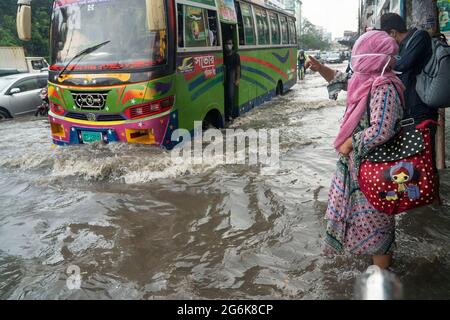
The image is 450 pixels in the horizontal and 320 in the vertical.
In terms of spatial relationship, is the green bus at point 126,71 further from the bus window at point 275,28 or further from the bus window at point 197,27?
the bus window at point 275,28

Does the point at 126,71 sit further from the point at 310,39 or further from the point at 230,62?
the point at 310,39

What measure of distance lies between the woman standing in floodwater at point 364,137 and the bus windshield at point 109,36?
11.7 ft

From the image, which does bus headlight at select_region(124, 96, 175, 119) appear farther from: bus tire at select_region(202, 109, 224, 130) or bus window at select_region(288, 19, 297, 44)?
bus window at select_region(288, 19, 297, 44)

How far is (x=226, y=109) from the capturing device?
8.62 meters

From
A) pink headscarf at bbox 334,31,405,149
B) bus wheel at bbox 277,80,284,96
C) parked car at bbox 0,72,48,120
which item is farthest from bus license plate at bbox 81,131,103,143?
bus wheel at bbox 277,80,284,96

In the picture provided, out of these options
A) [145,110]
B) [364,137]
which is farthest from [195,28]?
[364,137]

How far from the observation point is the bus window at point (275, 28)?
1173 cm

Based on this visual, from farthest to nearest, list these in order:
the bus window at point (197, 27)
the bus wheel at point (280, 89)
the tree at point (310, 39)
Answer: the tree at point (310, 39)
the bus wheel at point (280, 89)
the bus window at point (197, 27)

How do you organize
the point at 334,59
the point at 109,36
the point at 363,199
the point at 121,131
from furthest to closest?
1. the point at 334,59
2. the point at 109,36
3. the point at 121,131
4. the point at 363,199

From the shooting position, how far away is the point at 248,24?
9.58 m

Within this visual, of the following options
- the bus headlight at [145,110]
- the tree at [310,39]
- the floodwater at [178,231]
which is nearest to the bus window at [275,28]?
the floodwater at [178,231]

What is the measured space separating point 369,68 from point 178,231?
2.37m
